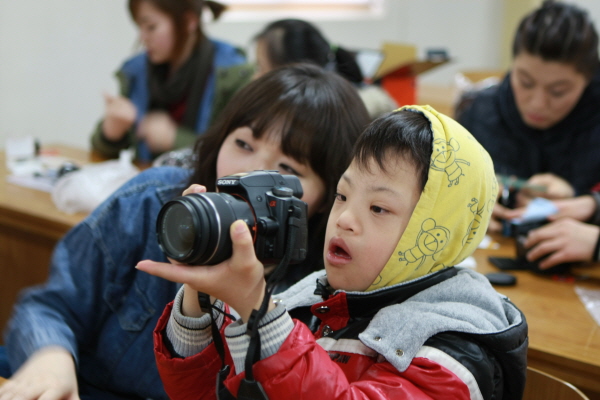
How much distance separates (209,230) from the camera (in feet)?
2.28

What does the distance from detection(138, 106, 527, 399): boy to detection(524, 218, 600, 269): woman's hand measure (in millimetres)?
633

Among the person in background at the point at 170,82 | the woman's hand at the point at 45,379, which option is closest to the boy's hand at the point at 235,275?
the woman's hand at the point at 45,379

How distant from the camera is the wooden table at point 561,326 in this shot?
110 cm

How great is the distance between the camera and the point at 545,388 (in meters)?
0.98

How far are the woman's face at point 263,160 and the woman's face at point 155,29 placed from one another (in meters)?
1.55

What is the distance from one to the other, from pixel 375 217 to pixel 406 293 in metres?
0.12

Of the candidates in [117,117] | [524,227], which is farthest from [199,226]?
[117,117]

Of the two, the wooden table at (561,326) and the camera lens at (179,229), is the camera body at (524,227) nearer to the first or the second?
the wooden table at (561,326)

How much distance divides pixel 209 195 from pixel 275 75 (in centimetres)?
58

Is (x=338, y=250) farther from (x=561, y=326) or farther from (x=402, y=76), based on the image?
(x=402, y=76)

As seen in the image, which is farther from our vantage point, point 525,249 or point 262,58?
point 262,58

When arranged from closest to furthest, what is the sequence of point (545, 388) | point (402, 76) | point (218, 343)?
1. point (218, 343)
2. point (545, 388)
3. point (402, 76)

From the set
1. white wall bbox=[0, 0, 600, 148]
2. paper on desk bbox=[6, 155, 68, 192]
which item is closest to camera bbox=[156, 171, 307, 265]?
paper on desk bbox=[6, 155, 68, 192]

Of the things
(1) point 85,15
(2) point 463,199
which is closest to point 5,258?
(2) point 463,199
